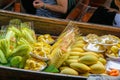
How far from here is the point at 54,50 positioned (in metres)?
2.86

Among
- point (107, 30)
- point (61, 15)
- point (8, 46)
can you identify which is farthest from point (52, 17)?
point (8, 46)

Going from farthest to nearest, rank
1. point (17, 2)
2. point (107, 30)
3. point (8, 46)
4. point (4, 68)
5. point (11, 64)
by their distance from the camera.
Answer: point (17, 2), point (107, 30), point (8, 46), point (11, 64), point (4, 68)

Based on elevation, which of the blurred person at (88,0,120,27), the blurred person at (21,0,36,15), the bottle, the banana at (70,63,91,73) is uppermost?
the banana at (70,63,91,73)

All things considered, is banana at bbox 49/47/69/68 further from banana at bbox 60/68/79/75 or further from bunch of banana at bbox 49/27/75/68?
banana at bbox 60/68/79/75

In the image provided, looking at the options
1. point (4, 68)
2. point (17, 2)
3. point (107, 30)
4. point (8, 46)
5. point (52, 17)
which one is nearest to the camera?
point (4, 68)

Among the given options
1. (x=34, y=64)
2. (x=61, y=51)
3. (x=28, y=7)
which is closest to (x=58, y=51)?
(x=61, y=51)

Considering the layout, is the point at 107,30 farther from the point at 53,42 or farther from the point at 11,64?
the point at 11,64

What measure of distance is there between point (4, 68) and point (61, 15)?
5.10 feet

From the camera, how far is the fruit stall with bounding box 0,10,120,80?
253 cm

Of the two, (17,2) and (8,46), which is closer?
(8,46)

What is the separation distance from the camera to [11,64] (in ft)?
8.76

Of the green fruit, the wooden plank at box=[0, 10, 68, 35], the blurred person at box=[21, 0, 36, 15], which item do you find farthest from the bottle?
the green fruit

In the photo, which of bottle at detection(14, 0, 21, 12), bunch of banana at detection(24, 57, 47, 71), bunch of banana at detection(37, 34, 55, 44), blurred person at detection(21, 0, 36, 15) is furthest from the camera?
blurred person at detection(21, 0, 36, 15)

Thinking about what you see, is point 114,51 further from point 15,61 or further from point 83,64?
point 15,61
